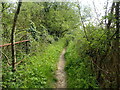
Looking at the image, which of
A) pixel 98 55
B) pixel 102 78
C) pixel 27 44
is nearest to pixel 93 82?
pixel 102 78

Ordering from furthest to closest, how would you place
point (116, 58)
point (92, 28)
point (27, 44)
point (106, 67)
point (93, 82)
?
1. point (27, 44)
2. point (92, 28)
3. point (93, 82)
4. point (106, 67)
5. point (116, 58)

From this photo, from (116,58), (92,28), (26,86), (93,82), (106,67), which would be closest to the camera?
(116,58)

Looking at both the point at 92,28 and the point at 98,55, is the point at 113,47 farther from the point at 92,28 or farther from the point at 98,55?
the point at 92,28

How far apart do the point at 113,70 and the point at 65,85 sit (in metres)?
2.22

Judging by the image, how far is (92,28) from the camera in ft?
14.7

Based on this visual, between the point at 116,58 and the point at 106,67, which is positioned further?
the point at 106,67

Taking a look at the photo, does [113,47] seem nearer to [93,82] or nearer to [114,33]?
[114,33]

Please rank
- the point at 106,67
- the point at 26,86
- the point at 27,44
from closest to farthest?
the point at 26,86 < the point at 106,67 < the point at 27,44

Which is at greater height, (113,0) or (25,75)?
(113,0)

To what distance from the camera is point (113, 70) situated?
136 inches

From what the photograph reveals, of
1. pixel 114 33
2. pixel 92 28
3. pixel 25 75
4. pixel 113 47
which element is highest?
pixel 92 28

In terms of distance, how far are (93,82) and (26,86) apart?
2667 millimetres

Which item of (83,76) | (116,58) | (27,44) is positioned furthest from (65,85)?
(27,44)

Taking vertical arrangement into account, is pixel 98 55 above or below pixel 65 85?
above
